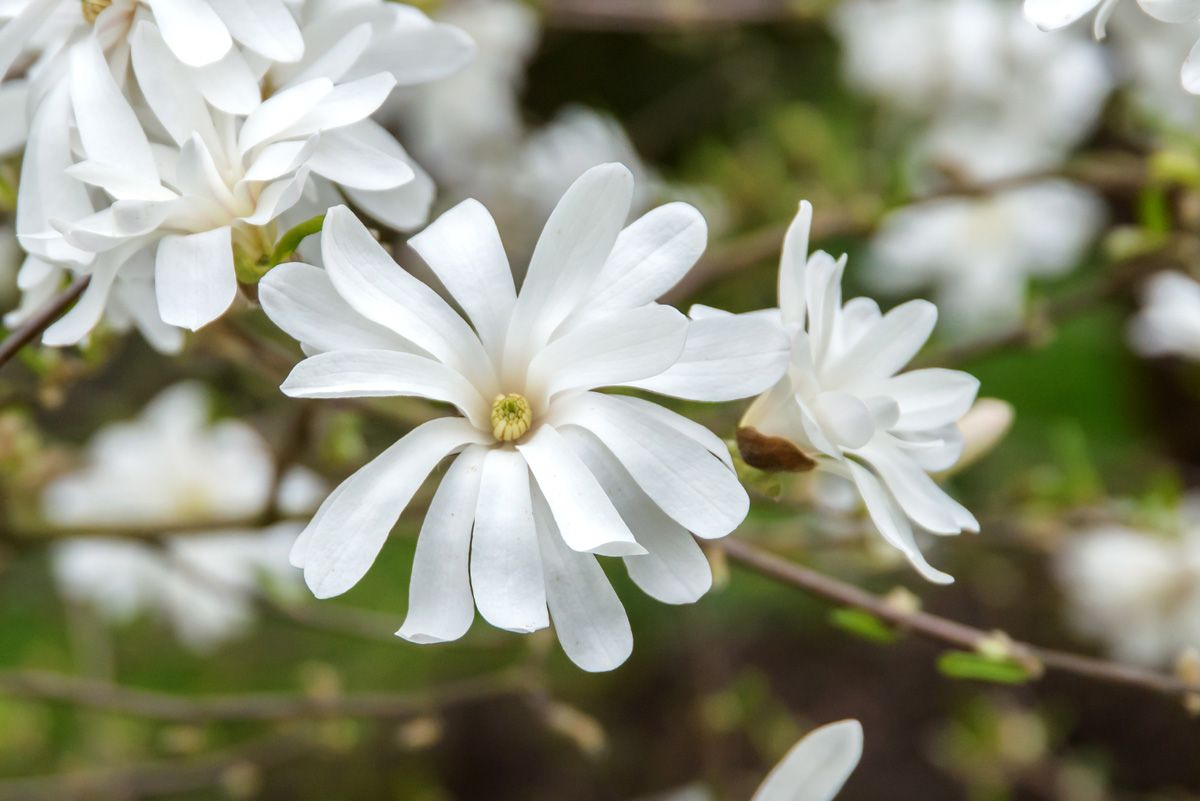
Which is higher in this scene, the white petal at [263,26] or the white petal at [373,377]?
the white petal at [263,26]

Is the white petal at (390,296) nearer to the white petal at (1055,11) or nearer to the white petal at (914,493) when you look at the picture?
the white petal at (914,493)

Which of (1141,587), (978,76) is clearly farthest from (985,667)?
(978,76)

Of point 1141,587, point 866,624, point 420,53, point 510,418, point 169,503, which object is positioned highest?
point 420,53

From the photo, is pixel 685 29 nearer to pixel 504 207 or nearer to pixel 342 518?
pixel 504 207

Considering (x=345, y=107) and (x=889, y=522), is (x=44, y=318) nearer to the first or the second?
(x=345, y=107)

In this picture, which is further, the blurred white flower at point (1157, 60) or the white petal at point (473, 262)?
the blurred white flower at point (1157, 60)

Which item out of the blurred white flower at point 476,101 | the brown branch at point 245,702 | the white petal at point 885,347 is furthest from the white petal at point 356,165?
the blurred white flower at point 476,101
